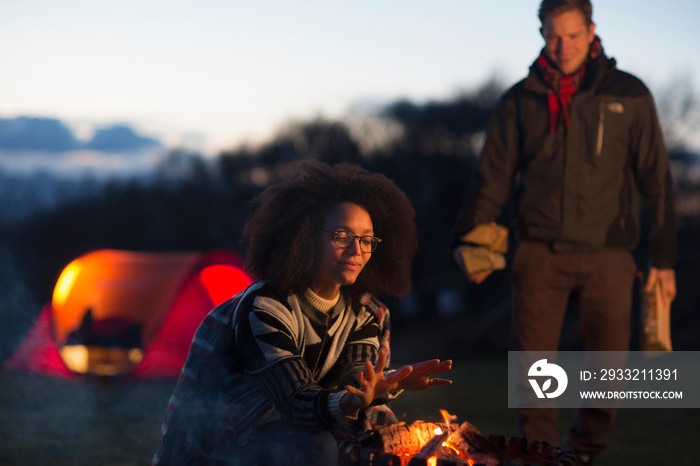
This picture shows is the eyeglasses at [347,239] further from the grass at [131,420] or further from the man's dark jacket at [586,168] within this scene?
the grass at [131,420]

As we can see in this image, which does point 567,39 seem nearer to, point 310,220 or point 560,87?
point 560,87

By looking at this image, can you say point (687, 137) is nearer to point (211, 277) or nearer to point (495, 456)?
point (211, 277)

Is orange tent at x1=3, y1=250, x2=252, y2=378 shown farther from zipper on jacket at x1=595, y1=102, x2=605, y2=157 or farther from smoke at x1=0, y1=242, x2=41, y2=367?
zipper on jacket at x1=595, y1=102, x2=605, y2=157

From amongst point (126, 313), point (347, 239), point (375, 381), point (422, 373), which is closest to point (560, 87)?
point (347, 239)

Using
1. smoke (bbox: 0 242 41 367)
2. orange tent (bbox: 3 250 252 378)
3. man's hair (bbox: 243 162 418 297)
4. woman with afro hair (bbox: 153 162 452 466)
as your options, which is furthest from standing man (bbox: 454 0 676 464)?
smoke (bbox: 0 242 41 367)

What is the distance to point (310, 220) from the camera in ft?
8.82

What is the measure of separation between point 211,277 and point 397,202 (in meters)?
5.37

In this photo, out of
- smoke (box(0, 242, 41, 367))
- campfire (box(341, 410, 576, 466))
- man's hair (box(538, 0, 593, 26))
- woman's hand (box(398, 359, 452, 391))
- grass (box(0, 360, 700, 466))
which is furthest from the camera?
smoke (box(0, 242, 41, 367))

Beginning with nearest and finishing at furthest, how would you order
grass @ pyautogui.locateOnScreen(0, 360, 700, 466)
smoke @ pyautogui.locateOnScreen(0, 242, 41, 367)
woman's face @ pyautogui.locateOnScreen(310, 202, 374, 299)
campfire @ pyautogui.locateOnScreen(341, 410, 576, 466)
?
campfire @ pyautogui.locateOnScreen(341, 410, 576, 466)
woman's face @ pyautogui.locateOnScreen(310, 202, 374, 299)
grass @ pyautogui.locateOnScreen(0, 360, 700, 466)
smoke @ pyautogui.locateOnScreen(0, 242, 41, 367)

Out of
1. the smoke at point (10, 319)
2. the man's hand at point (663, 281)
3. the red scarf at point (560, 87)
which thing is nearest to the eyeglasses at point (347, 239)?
the red scarf at point (560, 87)

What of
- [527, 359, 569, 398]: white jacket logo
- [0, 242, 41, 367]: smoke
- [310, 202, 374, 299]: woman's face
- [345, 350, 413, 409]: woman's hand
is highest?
[310, 202, 374, 299]: woman's face

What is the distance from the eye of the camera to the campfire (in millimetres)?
2221

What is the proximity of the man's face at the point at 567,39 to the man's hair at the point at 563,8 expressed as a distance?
0.06 ft

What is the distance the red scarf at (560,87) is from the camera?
12.3 feet
